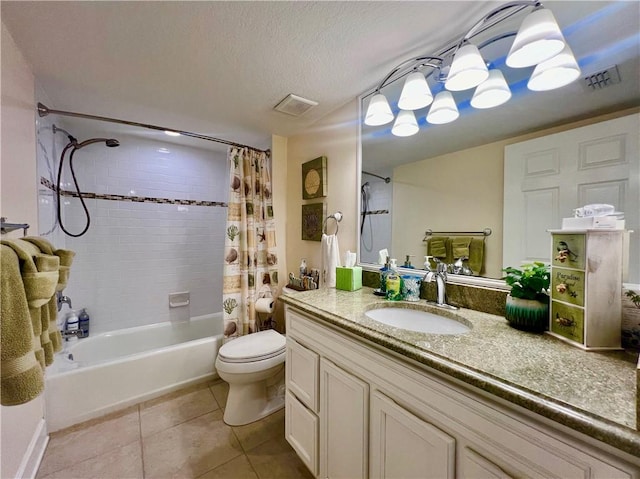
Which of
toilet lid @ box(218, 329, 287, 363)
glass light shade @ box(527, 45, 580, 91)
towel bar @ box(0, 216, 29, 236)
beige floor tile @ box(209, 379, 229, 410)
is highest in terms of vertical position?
glass light shade @ box(527, 45, 580, 91)

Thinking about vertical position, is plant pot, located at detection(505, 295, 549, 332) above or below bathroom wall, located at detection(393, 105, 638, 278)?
below

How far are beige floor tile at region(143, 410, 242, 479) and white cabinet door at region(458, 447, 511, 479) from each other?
1.29 m

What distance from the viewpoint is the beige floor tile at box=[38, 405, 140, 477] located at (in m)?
1.36

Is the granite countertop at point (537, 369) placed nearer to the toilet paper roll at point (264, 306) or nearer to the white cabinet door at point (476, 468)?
the white cabinet door at point (476, 468)

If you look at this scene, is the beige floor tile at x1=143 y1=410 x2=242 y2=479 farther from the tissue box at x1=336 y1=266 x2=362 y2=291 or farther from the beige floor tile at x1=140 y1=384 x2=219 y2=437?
the tissue box at x1=336 y1=266 x2=362 y2=291

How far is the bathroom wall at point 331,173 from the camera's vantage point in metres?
1.74

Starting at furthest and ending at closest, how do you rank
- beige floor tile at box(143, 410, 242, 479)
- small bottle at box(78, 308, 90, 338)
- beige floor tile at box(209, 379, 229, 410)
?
1. small bottle at box(78, 308, 90, 338)
2. beige floor tile at box(209, 379, 229, 410)
3. beige floor tile at box(143, 410, 242, 479)

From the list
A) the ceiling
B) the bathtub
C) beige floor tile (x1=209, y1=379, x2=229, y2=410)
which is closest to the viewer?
the ceiling

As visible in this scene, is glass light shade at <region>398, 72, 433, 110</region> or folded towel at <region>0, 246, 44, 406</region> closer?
folded towel at <region>0, 246, 44, 406</region>

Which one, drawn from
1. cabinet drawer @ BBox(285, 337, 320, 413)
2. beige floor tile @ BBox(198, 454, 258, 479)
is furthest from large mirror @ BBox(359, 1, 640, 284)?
beige floor tile @ BBox(198, 454, 258, 479)

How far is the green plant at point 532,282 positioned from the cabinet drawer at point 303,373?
821 mm

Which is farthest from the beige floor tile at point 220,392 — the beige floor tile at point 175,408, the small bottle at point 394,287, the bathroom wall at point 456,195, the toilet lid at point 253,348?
the bathroom wall at point 456,195

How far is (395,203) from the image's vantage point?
4.82 ft

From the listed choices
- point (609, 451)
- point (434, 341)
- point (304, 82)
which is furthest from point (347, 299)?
point (304, 82)
